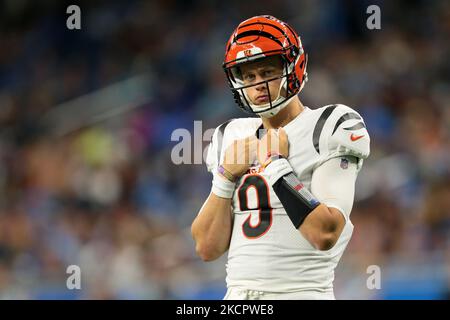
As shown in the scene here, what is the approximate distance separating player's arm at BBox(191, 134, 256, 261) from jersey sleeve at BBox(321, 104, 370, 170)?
0.26 m

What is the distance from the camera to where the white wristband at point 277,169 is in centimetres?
261

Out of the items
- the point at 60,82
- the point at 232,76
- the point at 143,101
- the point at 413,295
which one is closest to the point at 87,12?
the point at 60,82

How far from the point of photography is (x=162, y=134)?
7199 millimetres

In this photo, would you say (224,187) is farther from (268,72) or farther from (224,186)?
(268,72)

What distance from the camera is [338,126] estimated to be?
266 centimetres

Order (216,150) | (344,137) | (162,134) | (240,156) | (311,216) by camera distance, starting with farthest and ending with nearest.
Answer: (162,134) → (216,150) → (240,156) → (344,137) → (311,216)

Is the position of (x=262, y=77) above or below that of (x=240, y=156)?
above

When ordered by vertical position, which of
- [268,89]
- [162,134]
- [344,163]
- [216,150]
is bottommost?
[344,163]

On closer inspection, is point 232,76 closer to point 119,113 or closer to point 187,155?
point 187,155

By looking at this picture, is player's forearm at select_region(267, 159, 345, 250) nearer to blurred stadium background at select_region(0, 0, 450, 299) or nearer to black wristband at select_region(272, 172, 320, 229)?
black wristband at select_region(272, 172, 320, 229)

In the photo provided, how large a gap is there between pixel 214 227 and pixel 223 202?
0.09 metres

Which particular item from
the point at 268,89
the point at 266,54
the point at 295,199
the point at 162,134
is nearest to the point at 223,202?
the point at 295,199

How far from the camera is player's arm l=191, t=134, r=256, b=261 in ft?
8.96

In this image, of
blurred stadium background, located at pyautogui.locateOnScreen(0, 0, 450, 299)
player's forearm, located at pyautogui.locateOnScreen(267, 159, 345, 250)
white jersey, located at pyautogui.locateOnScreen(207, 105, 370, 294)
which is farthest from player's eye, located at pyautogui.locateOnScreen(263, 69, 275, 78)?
blurred stadium background, located at pyautogui.locateOnScreen(0, 0, 450, 299)
